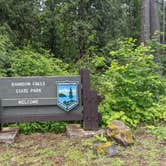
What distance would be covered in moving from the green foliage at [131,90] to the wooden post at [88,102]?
0.24 meters

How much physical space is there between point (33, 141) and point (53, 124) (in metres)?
0.94

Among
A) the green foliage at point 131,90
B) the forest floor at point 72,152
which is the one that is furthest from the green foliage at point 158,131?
the green foliage at point 131,90

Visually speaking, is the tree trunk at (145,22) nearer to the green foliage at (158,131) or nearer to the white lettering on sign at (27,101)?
the green foliage at (158,131)

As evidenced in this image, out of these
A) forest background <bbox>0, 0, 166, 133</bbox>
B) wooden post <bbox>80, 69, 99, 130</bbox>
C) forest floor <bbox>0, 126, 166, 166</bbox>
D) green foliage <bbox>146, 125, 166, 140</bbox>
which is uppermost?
forest background <bbox>0, 0, 166, 133</bbox>

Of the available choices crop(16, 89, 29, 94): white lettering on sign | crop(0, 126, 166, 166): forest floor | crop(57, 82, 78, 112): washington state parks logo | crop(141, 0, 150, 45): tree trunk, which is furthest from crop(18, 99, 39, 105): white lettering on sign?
crop(141, 0, 150, 45): tree trunk

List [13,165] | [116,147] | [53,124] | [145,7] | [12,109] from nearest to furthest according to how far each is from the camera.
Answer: [13,165]
[116,147]
[12,109]
[53,124]
[145,7]

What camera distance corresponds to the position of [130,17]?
24484mm

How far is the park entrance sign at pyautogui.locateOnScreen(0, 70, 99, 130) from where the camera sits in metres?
6.12

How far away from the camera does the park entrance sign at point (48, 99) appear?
20.1 feet

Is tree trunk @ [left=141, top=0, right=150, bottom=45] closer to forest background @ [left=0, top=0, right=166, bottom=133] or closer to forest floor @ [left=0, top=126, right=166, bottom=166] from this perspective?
forest background @ [left=0, top=0, right=166, bottom=133]

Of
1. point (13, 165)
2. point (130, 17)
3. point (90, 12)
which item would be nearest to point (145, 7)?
point (90, 12)

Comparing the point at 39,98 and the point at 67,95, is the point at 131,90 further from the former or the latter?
the point at 39,98

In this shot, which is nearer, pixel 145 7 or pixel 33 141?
pixel 33 141

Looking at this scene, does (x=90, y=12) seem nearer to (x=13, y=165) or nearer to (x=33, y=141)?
(x=33, y=141)
